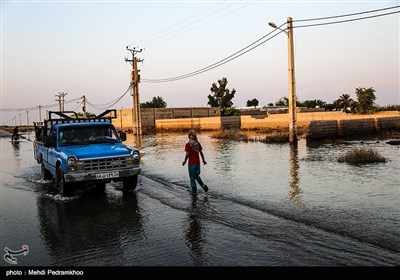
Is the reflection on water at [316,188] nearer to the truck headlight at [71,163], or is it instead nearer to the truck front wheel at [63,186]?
the truck front wheel at [63,186]

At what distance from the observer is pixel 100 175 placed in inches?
389

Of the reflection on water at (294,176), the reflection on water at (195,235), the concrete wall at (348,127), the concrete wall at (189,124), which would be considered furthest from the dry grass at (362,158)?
the concrete wall at (189,124)

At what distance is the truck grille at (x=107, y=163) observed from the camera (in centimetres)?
981

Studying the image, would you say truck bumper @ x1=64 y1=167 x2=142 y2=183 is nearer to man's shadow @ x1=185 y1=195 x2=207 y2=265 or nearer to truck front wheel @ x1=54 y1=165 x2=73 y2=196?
truck front wheel @ x1=54 y1=165 x2=73 y2=196

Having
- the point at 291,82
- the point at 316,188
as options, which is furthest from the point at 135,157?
the point at 291,82

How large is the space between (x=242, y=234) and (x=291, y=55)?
21.1 metres

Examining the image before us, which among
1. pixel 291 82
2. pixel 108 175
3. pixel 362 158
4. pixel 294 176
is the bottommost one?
pixel 294 176

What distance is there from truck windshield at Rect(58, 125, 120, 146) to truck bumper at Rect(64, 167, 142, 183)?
1.62 meters

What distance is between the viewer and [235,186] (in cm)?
1152

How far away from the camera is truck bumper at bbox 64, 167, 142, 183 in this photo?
9656 mm

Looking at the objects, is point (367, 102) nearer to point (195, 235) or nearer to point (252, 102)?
point (195, 235)

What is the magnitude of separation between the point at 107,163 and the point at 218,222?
4038 mm

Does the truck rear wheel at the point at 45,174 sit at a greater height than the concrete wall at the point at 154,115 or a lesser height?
lesser

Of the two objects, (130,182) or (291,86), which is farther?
(291,86)
